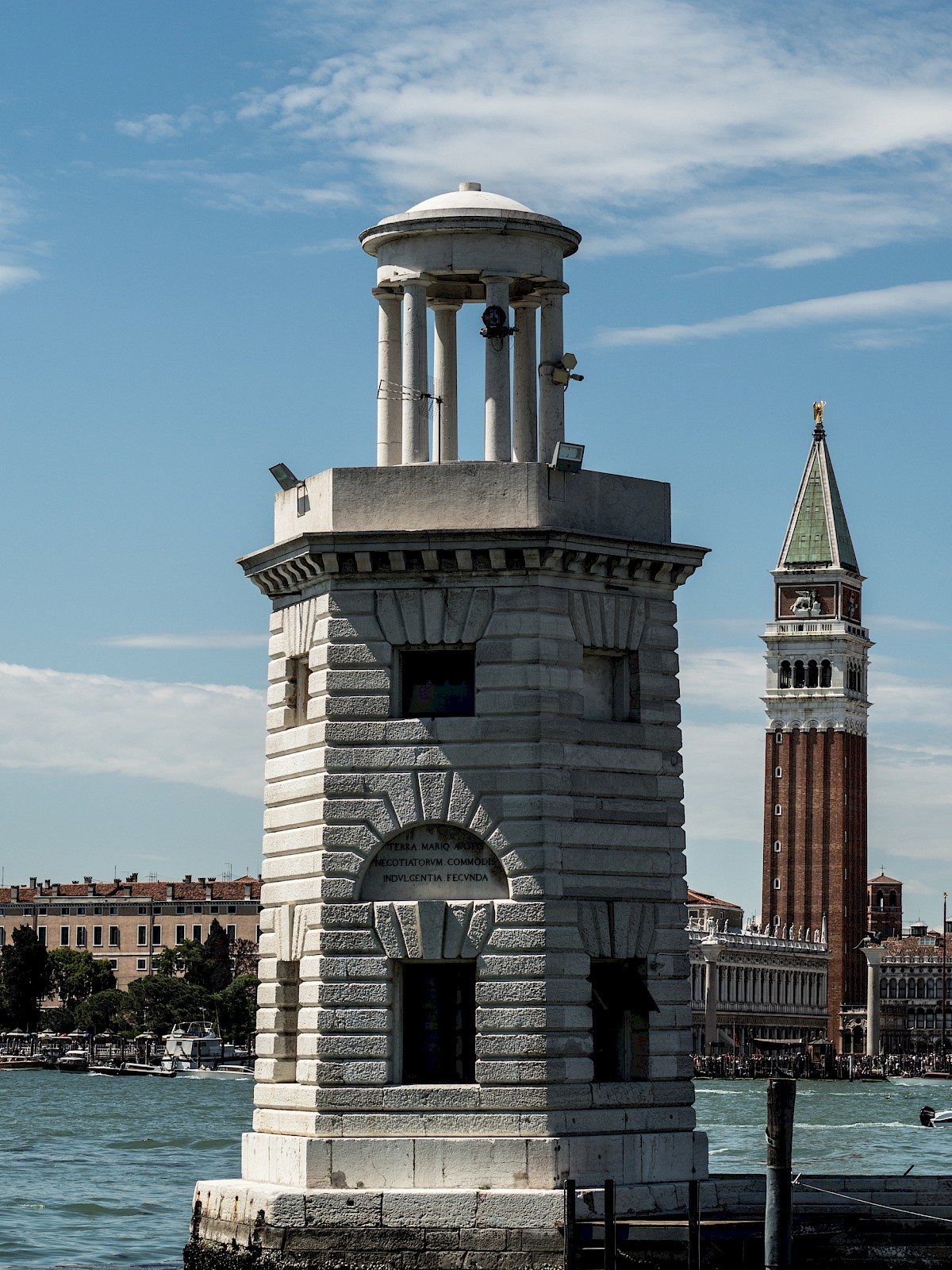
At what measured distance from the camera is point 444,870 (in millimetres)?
19891

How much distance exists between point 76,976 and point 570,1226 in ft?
436

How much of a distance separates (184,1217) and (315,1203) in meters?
16.1

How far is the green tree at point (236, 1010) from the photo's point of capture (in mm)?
135250

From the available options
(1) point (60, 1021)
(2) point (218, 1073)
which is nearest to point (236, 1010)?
(1) point (60, 1021)

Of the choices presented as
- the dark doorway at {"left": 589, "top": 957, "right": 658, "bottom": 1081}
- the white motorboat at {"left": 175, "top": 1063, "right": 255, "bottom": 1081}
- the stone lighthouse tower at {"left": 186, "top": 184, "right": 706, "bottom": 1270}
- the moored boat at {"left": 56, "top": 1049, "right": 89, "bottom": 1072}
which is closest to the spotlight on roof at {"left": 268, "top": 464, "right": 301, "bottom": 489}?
the stone lighthouse tower at {"left": 186, "top": 184, "right": 706, "bottom": 1270}

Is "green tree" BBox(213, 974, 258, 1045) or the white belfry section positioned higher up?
the white belfry section

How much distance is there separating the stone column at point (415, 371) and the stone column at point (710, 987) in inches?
5391

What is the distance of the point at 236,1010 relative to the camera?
135500 mm

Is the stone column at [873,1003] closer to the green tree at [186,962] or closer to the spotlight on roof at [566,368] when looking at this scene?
the green tree at [186,962]

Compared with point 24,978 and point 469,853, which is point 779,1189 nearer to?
point 469,853

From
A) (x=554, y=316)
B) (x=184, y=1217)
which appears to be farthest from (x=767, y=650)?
(x=554, y=316)

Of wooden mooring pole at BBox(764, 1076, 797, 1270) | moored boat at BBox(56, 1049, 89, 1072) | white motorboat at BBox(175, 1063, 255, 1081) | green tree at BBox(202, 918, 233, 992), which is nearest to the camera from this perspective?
wooden mooring pole at BBox(764, 1076, 797, 1270)

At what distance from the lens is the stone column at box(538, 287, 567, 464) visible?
21.2m

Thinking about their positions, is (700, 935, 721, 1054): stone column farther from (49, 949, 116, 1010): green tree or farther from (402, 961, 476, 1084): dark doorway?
(402, 961, 476, 1084): dark doorway
